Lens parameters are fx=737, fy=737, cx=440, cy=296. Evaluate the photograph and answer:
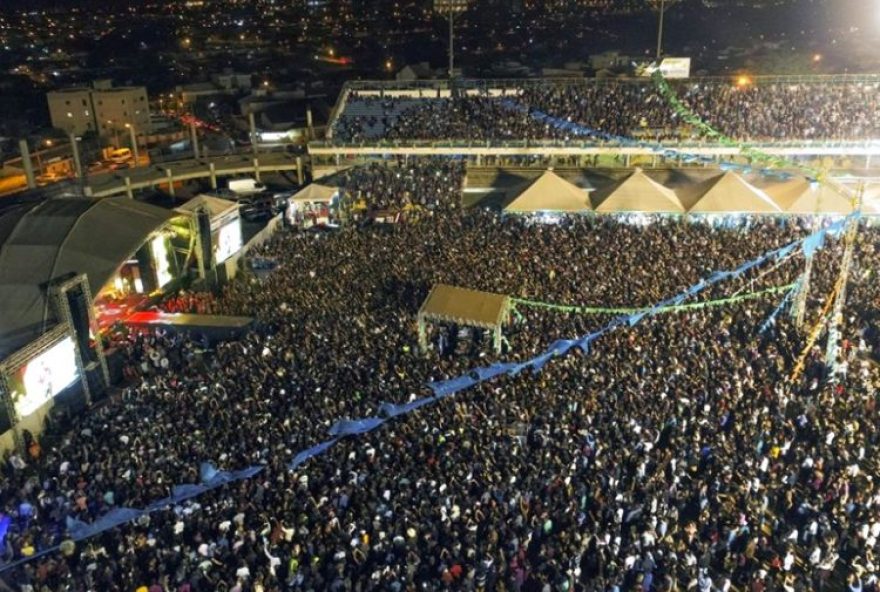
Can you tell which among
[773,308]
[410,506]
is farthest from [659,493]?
[773,308]

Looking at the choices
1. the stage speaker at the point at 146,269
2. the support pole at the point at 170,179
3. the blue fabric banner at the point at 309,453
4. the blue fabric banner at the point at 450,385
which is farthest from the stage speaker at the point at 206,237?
the support pole at the point at 170,179

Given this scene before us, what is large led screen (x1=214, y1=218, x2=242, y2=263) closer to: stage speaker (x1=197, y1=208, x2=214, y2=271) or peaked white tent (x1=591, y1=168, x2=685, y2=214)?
stage speaker (x1=197, y1=208, x2=214, y2=271)

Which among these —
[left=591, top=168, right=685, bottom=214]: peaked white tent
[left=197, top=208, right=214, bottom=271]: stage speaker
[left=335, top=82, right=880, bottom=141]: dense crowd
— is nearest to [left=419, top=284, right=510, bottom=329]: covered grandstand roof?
[left=197, top=208, right=214, bottom=271]: stage speaker

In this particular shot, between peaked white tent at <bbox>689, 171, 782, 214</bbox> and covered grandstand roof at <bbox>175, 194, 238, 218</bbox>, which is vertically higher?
covered grandstand roof at <bbox>175, 194, 238, 218</bbox>

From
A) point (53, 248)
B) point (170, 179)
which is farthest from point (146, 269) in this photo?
point (170, 179)

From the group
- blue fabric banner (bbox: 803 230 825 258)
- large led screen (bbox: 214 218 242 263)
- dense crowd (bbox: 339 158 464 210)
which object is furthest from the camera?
dense crowd (bbox: 339 158 464 210)
